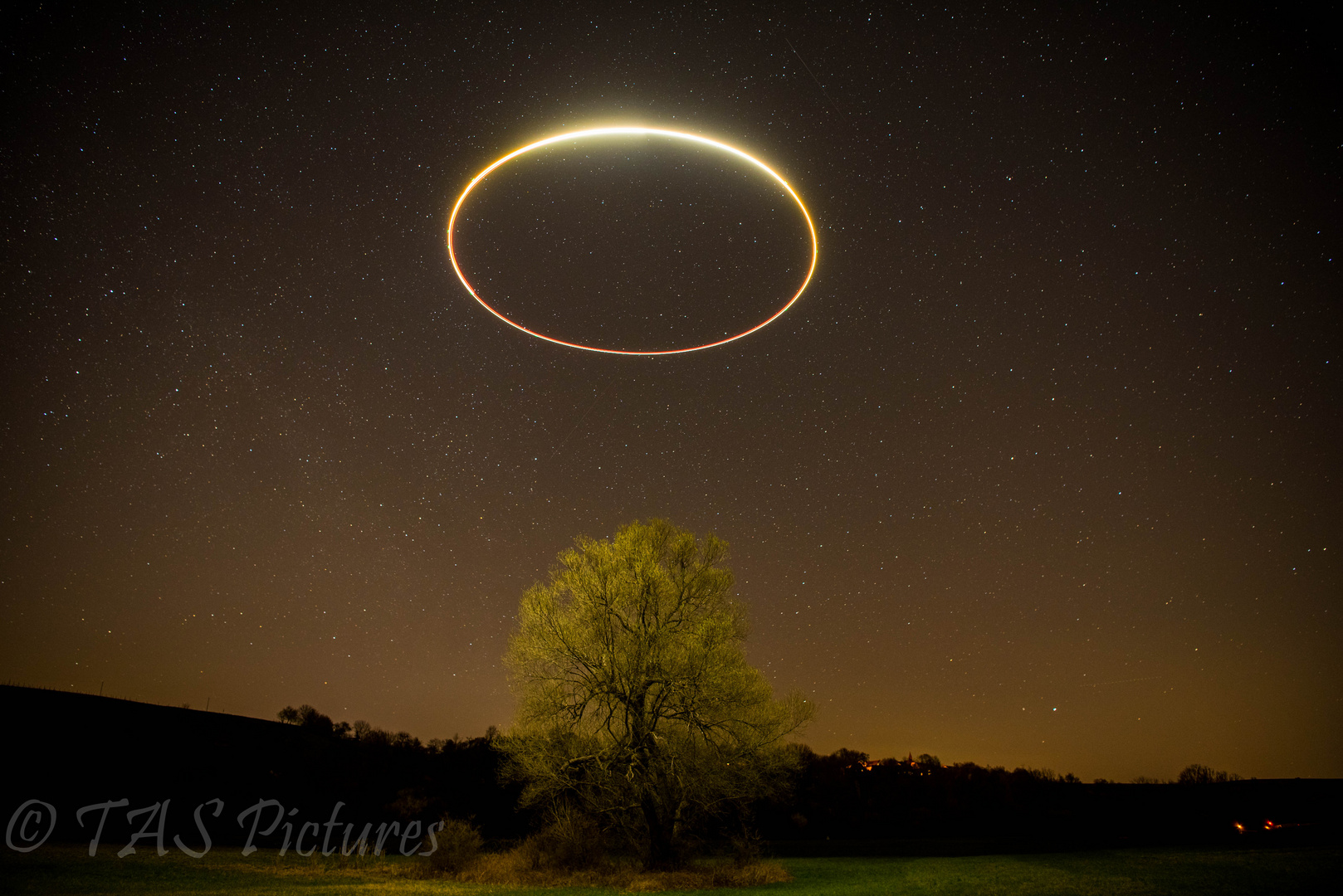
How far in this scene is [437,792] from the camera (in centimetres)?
5528

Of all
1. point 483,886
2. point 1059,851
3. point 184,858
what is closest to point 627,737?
point 483,886

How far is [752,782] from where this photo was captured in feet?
74.1

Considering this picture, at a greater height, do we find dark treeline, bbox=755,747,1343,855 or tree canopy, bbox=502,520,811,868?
tree canopy, bbox=502,520,811,868


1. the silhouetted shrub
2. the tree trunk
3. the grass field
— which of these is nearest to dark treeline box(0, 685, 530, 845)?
the grass field

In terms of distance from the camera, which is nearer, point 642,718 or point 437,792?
point 642,718

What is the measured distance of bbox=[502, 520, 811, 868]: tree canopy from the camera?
22.2 m

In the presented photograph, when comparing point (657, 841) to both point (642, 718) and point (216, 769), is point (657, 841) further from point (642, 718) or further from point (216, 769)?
point (216, 769)

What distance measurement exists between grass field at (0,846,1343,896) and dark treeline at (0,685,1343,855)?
1027 centimetres

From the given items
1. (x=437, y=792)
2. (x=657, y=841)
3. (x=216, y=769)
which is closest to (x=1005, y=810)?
(x=437, y=792)

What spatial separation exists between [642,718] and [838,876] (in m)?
8.67

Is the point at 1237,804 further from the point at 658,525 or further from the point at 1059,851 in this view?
the point at 658,525

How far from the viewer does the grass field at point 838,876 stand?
52.8 ft

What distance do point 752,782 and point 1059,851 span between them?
825 inches

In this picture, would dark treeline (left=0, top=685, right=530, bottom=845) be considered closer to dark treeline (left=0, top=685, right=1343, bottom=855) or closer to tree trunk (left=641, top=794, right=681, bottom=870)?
dark treeline (left=0, top=685, right=1343, bottom=855)
